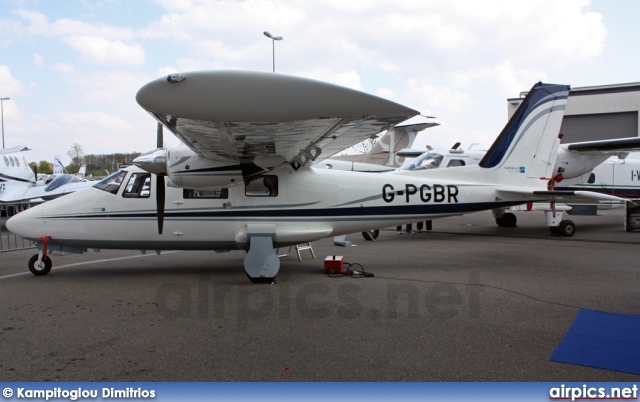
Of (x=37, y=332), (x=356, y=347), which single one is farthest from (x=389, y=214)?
(x=37, y=332)

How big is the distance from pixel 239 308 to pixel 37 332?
231cm

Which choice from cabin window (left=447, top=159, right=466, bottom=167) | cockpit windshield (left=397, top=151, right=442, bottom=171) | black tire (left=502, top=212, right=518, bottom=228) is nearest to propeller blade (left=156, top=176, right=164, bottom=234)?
cockpit windshield (left=397, top=151, right=442, bottom=171)

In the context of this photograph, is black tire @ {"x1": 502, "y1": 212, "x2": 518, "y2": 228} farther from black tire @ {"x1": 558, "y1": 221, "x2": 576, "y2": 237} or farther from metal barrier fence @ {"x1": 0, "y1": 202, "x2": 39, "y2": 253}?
metal barrier fence @ {"x1": 0, "y1": 202, "x2": 39, "y2": 253}

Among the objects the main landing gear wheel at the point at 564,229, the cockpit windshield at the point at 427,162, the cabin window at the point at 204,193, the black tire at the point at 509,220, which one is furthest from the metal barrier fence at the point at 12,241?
the black tire at the point at 509,220

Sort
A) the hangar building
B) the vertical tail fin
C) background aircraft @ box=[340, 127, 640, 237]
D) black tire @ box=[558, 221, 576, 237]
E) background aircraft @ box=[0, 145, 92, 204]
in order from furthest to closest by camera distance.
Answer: the hangar building
background aircraft @ box=[0, 145, 92, 204]
background aircraft @ box=[340, 127, 640, 237]
black tire @ box=[558, 221, 576, 237]
the vertical tail fin

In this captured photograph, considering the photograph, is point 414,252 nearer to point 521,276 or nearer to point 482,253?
point 482,253

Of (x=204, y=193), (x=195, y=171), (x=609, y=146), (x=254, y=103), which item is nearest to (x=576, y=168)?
(x=609, y=146)

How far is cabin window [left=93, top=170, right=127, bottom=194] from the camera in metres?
8.30

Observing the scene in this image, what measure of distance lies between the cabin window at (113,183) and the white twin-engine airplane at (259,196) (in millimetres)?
19

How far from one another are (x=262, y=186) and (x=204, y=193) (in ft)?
3.50

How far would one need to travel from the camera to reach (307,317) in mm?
5582

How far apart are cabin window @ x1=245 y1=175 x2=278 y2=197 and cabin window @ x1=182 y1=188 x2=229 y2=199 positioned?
0.42m

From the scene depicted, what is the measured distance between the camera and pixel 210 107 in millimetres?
4512

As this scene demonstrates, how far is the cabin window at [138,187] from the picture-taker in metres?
8.25
